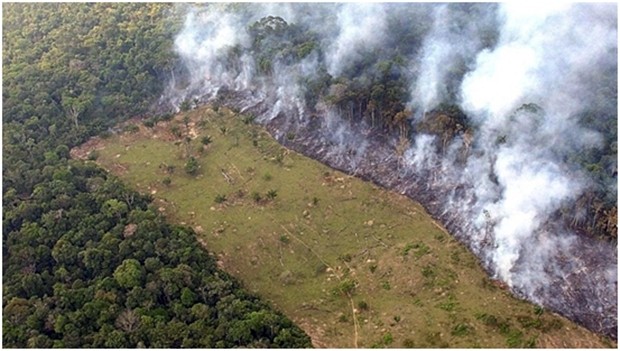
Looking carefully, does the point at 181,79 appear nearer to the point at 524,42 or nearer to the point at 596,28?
the point at 524,42

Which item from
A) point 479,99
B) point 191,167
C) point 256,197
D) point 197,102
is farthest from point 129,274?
point 479,99

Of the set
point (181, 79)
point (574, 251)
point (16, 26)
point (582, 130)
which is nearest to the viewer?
point (574, 251)

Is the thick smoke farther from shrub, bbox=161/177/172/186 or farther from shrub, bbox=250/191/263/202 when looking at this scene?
shrub, bbox=161/177/172/186

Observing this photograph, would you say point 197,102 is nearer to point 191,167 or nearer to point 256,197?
point 191,167

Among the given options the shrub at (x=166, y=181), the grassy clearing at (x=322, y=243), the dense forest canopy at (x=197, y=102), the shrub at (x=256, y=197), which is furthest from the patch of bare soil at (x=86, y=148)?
the shrub at (x=256, y=197)

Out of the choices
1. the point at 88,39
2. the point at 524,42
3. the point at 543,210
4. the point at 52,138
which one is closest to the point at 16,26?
the point at 88,39

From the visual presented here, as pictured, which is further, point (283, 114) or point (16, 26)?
point (16, 26)

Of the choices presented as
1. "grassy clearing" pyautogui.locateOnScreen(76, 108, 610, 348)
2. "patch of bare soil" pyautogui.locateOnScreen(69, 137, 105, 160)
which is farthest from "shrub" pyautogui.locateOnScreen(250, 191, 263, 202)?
"patch of bare soil" pyautogui.locateOnScreen(69, 137, 105, 160)
